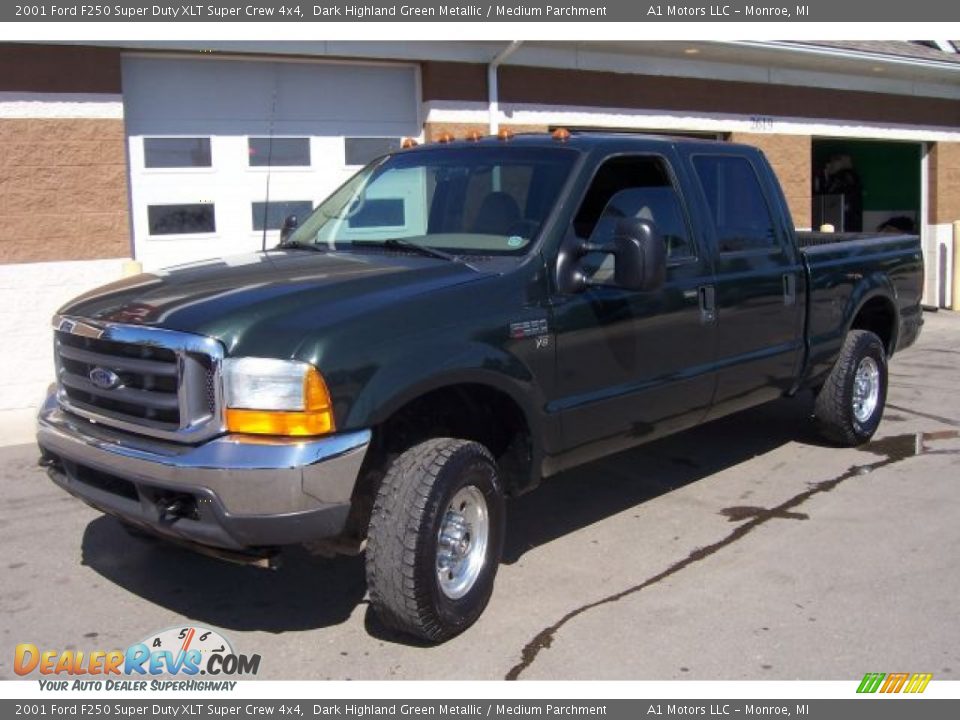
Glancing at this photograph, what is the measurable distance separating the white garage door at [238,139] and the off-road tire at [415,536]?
5578 mm

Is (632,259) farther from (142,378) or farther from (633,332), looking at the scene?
(142,378)

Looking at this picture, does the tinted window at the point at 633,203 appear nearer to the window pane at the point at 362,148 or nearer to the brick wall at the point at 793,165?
the window pane at the point at 362,148

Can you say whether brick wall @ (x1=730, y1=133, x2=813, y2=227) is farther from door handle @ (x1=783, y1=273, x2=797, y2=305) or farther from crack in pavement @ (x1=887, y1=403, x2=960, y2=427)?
door handle @ (x1=783, y1=273, x2=797, y2=305)

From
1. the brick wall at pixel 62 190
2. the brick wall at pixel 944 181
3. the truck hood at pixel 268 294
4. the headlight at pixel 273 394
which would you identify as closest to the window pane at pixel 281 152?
the brick wall at pixel 62 190

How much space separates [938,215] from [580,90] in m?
7.54

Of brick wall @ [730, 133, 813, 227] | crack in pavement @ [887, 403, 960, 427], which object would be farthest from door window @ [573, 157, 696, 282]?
brick wall @ [730, 133, 813, 227]

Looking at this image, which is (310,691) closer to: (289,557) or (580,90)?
(289,557)

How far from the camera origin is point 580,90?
11.3 m

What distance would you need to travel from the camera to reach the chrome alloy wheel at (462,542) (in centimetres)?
413

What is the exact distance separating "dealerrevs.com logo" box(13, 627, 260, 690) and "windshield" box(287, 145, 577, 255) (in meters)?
2.00

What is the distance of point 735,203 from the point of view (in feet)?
19.3

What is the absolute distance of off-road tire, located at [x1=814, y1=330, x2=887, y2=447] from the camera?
270 inches

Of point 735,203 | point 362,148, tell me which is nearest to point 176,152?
point 362,148

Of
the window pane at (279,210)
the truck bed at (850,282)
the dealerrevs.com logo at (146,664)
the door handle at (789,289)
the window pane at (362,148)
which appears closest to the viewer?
the dealerrevs.com logo at (146,664)
